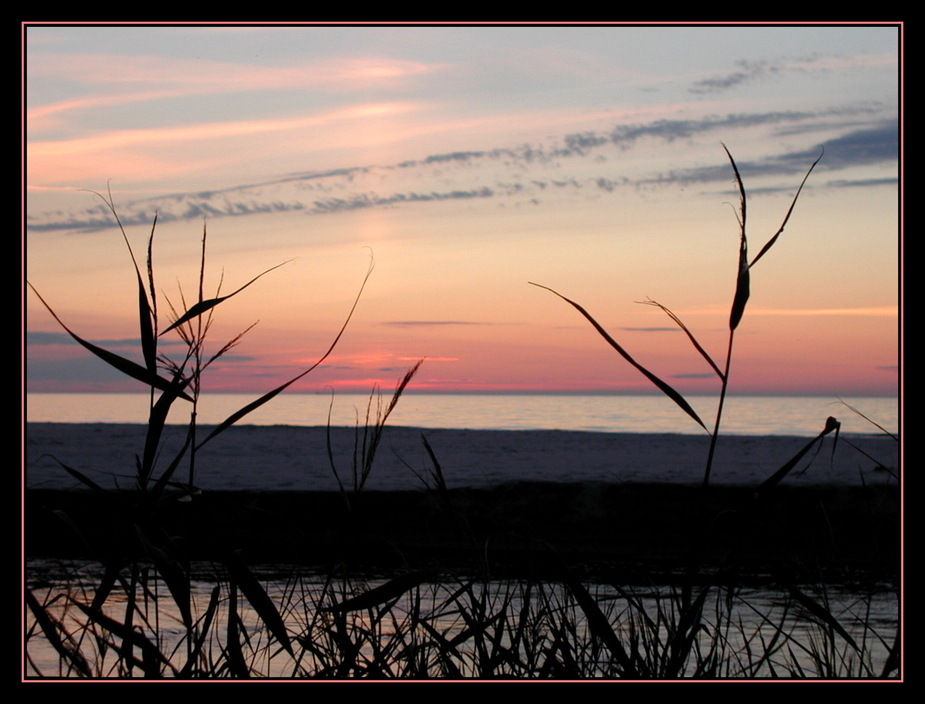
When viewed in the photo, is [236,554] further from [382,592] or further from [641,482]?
[641,482]

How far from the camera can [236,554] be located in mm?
1744

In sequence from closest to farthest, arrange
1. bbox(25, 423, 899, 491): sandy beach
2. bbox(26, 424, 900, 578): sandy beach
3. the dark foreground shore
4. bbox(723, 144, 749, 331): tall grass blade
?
bbox(723, 144, 749, 331): tall grass blade → bbox(26, 424, 900, 578): sandy beach → the dark foreground shore → bbox(25, 423, 899, 491): sandy beach

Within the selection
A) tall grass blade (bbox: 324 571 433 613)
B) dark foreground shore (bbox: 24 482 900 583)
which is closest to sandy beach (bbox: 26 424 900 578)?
dark foreground shore (bbox: 24 482 900 583)

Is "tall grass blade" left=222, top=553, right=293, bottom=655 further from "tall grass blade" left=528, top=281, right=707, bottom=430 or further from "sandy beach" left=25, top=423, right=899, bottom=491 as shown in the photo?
"sandy beach" left=25, top=423, right=899, bottom=491

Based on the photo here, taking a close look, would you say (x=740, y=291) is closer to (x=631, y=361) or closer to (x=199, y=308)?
(x=631, y=361)

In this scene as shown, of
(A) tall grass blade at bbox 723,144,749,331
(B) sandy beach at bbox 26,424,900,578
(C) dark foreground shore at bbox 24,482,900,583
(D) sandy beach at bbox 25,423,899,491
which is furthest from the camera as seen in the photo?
(D) sandy beach at bbox 25,423,899,491

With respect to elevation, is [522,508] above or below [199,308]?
below

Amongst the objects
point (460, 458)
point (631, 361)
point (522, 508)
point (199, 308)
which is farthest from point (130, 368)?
point (460, 458)

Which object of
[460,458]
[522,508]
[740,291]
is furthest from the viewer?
[460,458]

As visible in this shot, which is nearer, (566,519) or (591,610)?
(591,610)

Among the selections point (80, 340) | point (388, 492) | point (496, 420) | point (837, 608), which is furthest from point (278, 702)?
point (496, 420)

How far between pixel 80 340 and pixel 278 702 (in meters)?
0.76

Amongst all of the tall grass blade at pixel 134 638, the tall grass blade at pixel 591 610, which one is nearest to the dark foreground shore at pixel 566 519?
the tall grass blade at pixel 134 638

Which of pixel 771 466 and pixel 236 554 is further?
pixel 771 466
